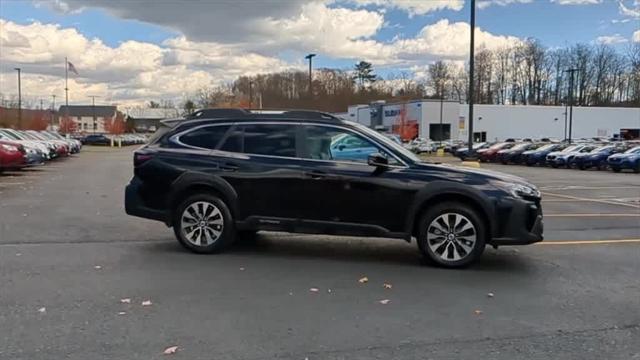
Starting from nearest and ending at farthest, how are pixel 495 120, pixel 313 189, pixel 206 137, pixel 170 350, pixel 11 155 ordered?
pixel 170 350, pixel 313 189, pixel 206 137, pixel 11 155, pixel 495 120

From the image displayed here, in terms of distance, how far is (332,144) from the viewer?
25.5 ft

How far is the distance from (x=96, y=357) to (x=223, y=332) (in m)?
0.95

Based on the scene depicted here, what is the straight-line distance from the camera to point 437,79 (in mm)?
116125

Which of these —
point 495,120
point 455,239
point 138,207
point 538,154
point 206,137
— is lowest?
point 455,239

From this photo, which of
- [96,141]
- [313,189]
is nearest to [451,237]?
[313,189]

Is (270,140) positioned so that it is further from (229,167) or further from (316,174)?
(316,174)

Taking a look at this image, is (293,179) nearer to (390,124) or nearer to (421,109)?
(421,109)

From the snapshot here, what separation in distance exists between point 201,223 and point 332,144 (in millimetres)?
1885

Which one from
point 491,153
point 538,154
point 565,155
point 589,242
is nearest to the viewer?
point 589,242

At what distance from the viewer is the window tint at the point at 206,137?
8141 mm

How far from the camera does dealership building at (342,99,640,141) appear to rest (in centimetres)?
8212

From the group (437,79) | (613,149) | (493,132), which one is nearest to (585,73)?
(437,79)

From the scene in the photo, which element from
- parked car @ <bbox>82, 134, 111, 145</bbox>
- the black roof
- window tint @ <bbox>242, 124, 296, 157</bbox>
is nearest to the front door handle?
window tint @ <bbox>242, 124, 296, 157</bbox>

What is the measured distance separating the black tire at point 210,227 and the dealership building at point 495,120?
2921 inches
